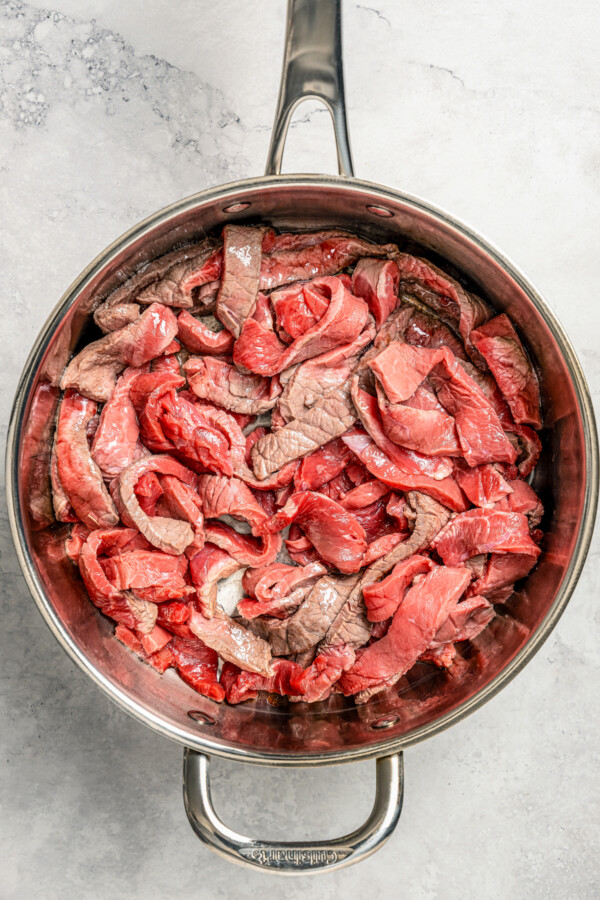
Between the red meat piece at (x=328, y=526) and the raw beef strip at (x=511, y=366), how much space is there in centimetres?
74

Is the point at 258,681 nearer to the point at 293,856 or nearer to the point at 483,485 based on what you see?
the point at 293,856

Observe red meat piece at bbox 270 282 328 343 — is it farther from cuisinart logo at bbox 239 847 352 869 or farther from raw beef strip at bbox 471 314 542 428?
cuisinart logo at bbox 239 847 352 869

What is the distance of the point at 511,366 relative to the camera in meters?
2.43

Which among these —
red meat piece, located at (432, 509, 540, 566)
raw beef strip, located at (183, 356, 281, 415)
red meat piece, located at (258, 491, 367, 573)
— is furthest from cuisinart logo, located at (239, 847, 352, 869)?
raw beef strip, located at (183, 356, 281, 415)

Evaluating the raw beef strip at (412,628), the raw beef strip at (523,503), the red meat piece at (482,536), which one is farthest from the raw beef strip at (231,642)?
the raw beef strip at (523,503)

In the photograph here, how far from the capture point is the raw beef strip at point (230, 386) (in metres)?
Answer: 2.51

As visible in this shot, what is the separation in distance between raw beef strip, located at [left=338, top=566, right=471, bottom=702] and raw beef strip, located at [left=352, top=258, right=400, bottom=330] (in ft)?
3.15

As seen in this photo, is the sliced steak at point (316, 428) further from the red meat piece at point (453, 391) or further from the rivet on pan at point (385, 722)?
the rivet on pan at point (385, 722)

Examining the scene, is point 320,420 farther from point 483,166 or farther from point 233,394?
point 483,166

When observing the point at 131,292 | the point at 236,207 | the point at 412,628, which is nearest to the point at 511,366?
the point at 412,628

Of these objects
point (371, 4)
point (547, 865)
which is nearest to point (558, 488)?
point (547, 865)

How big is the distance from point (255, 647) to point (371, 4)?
264cm

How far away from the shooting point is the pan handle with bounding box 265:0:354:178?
7.20 ft

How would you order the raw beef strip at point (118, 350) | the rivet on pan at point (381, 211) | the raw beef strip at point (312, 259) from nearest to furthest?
the rivet on pan at point (381, 211) → the raw beef strip at point (118, 350) → the raw beef strip at point (312, 259)
